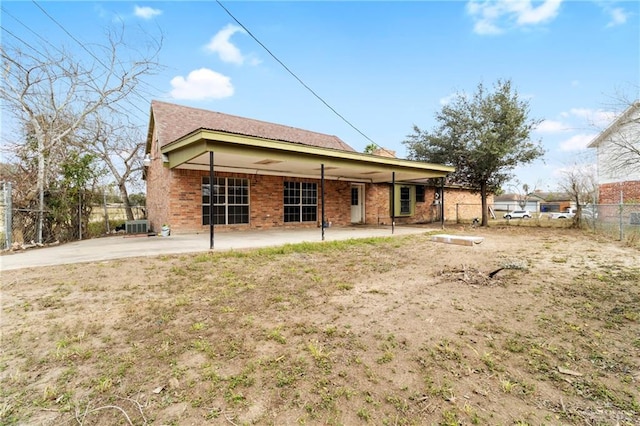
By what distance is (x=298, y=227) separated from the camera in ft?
43.4

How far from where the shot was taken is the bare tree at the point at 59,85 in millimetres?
8812

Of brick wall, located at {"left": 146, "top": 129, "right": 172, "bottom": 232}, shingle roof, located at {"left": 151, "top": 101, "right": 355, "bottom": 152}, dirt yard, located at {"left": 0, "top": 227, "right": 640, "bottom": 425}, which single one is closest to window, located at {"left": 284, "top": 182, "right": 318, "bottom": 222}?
shingle roof, located at {"left": 151, "top": 101, "right": 355, "bottom": 152}

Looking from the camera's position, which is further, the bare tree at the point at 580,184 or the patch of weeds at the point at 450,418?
the bare tree at the point at 580,184

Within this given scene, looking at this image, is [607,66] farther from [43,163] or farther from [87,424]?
[43,163]

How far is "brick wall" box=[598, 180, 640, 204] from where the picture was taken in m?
14.4

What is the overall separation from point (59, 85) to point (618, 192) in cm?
2571

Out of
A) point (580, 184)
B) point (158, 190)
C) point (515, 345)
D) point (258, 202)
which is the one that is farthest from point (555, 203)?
point (158, 190)

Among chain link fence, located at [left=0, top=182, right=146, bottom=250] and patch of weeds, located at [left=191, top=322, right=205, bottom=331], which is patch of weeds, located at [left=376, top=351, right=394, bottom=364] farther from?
chain link fence, located at [left=0, top=182, right=146, bottom=250]

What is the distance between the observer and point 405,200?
16781 millimetres

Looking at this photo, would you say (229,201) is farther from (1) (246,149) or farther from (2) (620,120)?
(2) (620,120)

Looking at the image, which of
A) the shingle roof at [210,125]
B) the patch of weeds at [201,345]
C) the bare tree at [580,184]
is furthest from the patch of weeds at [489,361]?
the bare tree at [580,184]

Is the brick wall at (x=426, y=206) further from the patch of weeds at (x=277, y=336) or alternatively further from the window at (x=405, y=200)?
the patch of weeds at (x=277, y=336)

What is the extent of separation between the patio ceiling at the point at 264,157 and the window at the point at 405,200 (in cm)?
333

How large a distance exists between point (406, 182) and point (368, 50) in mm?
7263
